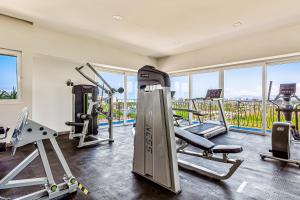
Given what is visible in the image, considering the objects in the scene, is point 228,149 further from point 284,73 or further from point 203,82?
point 203,82

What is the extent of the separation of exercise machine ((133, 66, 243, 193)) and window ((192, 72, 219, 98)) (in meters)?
3.88

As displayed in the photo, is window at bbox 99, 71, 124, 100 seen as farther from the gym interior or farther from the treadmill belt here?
the treadmill belt

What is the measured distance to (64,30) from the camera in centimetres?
409

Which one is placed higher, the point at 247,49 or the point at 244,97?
the point at 247,49

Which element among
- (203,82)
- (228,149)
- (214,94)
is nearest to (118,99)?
(203,82)

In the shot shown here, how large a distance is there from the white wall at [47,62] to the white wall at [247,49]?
2570mm

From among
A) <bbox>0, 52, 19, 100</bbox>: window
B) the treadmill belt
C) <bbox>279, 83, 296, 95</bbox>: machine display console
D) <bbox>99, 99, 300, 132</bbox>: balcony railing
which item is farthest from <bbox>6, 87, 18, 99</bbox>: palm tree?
<bbox>279, 83, 296, 95</bbox>: machine display console

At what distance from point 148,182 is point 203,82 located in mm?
4708

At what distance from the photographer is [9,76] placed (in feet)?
12.2

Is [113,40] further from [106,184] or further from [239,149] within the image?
[239,149]

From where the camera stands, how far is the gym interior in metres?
1.86

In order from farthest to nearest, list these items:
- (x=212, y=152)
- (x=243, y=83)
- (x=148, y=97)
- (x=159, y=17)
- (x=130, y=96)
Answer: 1. (x=130, y=96)
2. (x=243, y=83)
3. (x=159, y=17)
4. (x=212, y=152)
5. (x=148, y=97)

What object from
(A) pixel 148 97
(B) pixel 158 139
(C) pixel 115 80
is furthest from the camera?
(C) pixel 115 80

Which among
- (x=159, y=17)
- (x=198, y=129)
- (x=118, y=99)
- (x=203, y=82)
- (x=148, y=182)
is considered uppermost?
(x=159, y=17)
